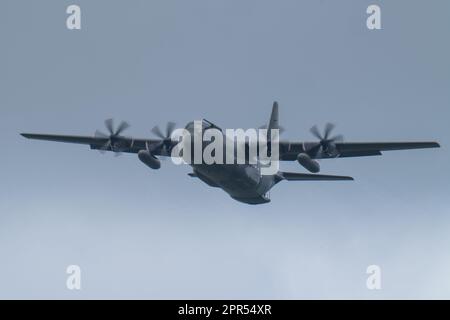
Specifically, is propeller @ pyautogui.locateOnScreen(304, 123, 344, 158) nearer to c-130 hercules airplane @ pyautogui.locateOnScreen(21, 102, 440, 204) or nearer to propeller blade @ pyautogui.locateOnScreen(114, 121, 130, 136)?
c-130 hercules airplane @ pyautogui.locateOnScreen(21, 102, 440, 204)

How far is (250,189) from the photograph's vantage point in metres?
45.9

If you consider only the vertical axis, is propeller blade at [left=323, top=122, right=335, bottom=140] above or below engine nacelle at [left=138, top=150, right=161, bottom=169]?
above

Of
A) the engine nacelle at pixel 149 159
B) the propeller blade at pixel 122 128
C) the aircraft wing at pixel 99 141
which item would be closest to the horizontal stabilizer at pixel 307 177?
the aircraft wing at pixel 99 141

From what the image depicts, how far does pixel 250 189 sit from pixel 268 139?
394 cm

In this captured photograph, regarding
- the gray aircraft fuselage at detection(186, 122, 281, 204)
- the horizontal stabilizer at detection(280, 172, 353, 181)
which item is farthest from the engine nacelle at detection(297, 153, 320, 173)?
the horizontal stabilizer at detection(280, 172, 353, 181)

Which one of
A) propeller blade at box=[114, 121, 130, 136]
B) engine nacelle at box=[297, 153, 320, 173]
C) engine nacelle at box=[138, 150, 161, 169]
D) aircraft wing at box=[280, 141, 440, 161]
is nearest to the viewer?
engine nacelle at box=[297, 153, 320, 173]

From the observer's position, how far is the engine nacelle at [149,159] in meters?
42.9

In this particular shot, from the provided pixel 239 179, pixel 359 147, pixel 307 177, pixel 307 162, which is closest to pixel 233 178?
pixel 239 179

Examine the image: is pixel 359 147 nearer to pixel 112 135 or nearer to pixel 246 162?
pixel 246 162

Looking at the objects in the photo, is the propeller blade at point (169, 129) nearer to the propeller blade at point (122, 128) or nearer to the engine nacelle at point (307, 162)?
the propeller blade at point (122, 128)

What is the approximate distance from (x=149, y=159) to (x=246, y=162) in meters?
6.70

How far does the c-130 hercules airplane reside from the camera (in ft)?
140
